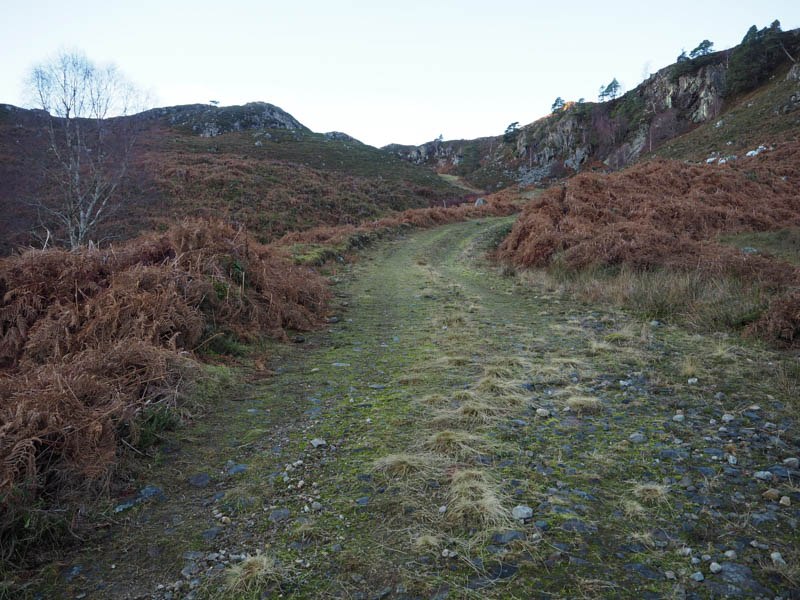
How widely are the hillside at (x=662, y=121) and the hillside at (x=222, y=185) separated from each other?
25627mm

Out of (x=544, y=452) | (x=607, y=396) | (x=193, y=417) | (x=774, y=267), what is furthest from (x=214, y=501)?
(x=774, y=267)

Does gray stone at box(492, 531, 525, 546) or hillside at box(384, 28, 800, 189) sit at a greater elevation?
hillside at box(384, 28, 800, 189)

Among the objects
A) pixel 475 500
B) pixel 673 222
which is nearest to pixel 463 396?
pixel 475 500

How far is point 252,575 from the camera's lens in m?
2.23

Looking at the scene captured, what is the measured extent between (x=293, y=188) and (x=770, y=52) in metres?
63.2

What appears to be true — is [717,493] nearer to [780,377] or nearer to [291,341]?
[780,377]

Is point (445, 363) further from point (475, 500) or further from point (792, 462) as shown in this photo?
point (792, 462)

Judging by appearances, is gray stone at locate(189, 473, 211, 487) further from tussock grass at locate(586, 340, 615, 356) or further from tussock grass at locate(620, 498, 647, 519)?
tussock grass at locate(586, 340, 615, 356)

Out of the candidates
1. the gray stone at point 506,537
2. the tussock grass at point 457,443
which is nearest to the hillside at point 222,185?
the tussock grass at point 457,443

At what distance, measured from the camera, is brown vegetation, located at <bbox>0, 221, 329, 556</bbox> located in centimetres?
302

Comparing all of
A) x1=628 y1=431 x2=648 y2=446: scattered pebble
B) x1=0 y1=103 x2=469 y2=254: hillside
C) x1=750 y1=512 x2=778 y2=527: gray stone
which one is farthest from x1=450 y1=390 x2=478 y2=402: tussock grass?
x1=0 y1=103 x2=469 y2=254: hillside

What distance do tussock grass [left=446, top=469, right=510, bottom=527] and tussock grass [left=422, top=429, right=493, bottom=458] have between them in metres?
0.32

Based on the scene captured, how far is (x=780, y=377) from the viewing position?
178 inches

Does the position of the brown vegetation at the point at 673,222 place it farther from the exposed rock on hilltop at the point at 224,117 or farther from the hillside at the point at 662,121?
the exposed rock on hilltop at the point at 224,117
